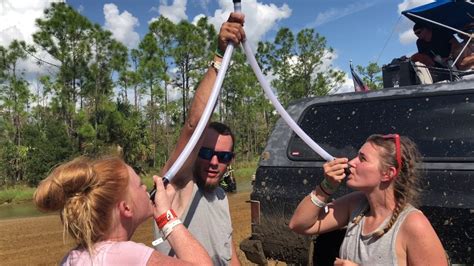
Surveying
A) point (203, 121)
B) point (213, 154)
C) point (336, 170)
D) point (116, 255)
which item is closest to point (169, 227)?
point (116, 255)

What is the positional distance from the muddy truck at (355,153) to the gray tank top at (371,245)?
84cm

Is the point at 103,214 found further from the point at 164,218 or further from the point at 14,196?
the point at 14,196

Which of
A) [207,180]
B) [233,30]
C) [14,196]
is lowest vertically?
[14,196]

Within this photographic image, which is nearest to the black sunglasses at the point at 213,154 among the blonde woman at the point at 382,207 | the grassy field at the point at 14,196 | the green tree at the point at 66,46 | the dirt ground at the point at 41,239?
the blonde woman at the point at 382,207

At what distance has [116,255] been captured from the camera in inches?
67.2

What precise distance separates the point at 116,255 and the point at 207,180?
800mm

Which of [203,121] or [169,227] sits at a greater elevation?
[203,121]

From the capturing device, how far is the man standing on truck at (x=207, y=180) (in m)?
2.29

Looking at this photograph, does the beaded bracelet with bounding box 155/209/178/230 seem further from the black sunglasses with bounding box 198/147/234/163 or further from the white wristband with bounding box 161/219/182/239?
the black sunglasses with bounding box 198/147/234/163

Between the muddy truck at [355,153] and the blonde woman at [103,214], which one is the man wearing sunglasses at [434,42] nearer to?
the muddy truck at [355,153]

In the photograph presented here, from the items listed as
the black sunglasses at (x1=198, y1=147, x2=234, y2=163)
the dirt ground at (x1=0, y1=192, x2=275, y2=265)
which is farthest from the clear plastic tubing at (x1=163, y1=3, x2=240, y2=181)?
the dirt ground at (x1=0, y1=192, x2=275, y2=265)

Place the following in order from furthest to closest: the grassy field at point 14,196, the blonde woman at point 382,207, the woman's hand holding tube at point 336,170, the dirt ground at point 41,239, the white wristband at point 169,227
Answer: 1. the grassy field at point 14,196
2. the dirt ground at point 41,239
3. the woman's hand holding tube at point 336,170
4. the blonde woman at point 382,207
5. the white wristband at point 169,227

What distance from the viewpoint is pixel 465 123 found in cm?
305

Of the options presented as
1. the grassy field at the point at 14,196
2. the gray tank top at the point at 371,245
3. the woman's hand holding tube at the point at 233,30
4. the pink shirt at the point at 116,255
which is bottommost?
the grassy field at the point at 14,196
